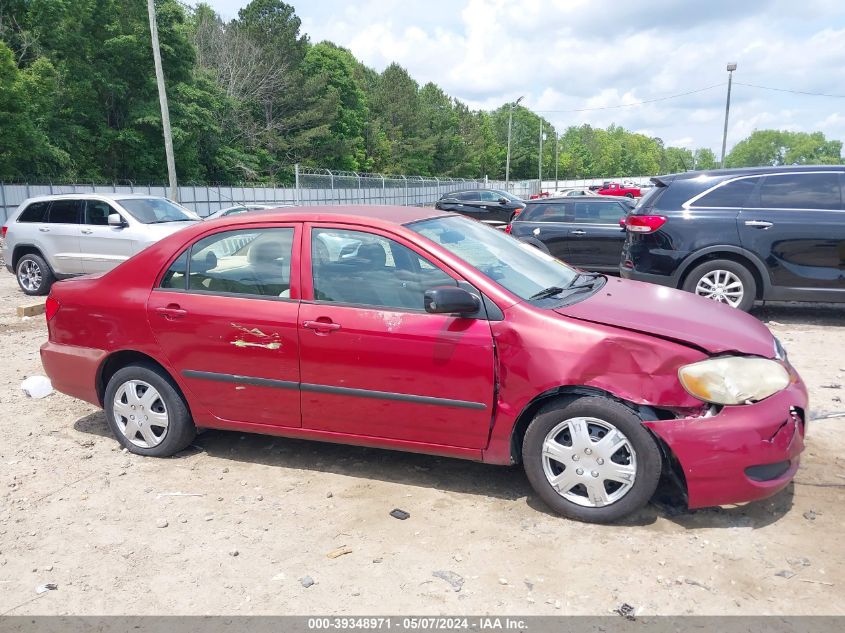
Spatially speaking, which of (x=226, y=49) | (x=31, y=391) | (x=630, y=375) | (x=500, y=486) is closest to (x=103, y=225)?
(x=31, y=391)

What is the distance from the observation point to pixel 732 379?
3238 mm

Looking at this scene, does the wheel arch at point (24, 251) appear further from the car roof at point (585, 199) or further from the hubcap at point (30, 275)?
the car roof at point (585, 199)

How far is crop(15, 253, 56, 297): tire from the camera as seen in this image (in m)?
11.4

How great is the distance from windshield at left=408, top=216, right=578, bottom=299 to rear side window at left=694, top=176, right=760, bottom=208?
4071 millimetres

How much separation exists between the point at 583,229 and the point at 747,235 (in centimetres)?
409

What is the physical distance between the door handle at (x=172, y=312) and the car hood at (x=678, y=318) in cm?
233

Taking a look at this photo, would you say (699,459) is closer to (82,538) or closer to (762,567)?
(762,567)

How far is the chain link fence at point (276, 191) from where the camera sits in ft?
79.5

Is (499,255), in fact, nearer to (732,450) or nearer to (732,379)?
(732,379)

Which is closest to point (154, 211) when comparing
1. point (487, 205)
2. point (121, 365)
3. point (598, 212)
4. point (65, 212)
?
point (65, 212)

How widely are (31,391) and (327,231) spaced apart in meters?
3.54

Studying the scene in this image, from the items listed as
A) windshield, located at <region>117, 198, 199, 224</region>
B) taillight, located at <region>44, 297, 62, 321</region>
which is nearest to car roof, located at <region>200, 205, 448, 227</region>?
taillight, located at <region>44, 297, 62, 321</region>

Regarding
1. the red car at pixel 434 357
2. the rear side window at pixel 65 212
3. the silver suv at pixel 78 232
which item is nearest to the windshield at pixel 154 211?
the silver suv at pixel 78 232

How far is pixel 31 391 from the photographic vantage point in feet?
18.8
